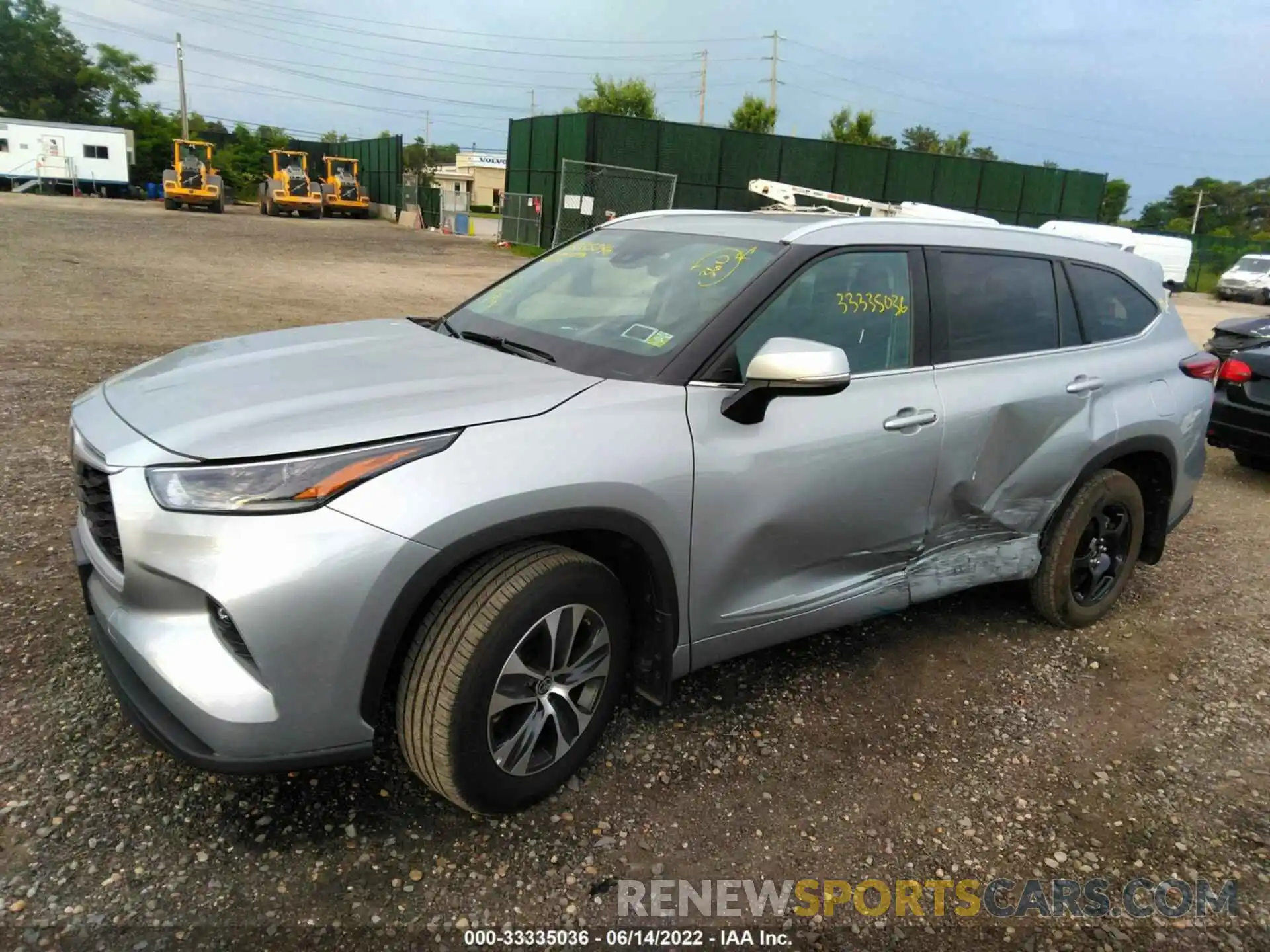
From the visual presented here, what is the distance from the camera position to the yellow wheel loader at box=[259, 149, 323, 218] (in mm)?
39844

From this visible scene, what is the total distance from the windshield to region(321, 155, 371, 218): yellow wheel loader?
42351 mm

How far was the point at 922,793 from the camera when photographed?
9.62ft

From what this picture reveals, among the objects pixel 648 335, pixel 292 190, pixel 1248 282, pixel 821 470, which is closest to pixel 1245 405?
pixel 821 470

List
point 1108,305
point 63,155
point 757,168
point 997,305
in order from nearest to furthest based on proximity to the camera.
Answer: point 997,305 → point 1108,305 → point 757,168 → point 63,155

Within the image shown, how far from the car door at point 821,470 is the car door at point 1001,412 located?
128mm

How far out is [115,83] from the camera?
71312mm

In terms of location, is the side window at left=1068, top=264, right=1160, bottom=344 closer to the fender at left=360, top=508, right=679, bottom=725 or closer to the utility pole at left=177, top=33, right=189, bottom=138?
the fender at left=360, top=508, right=679, bottom=725

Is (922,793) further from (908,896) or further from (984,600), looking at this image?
(984,600)

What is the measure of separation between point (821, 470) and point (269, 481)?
1.75 metres

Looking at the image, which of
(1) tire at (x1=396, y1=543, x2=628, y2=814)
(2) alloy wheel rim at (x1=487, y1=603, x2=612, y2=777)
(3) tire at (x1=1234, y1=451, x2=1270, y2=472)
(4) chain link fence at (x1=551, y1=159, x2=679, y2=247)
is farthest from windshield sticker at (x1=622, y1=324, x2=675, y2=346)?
(4) chain link fence at (x1=551, y1=159, x2=679, y2=247)

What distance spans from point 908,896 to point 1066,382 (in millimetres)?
2329

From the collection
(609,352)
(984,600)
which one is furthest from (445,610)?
(984,600)

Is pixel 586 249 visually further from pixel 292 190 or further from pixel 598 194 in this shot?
pixel 292 190

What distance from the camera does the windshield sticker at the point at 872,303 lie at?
127 inches
